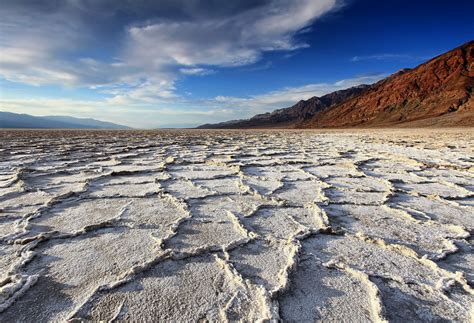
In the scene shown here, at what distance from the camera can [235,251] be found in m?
1.60

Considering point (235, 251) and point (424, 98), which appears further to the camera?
point (424, 98)

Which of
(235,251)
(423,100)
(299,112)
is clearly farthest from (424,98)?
(299,112)

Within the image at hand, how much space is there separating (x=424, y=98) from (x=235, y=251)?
5066cm

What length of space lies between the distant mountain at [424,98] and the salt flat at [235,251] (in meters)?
33.5

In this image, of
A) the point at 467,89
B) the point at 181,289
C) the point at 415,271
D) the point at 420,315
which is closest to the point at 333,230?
the point at 415,271

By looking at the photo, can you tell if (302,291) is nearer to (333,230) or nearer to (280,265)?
(280,265)

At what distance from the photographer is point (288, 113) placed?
350 ft

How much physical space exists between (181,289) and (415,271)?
1.13 metres

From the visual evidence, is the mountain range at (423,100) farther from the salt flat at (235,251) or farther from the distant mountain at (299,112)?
the distant mountain at (299,112)

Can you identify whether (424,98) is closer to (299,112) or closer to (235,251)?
(235,251)

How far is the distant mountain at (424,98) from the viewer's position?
3566cm

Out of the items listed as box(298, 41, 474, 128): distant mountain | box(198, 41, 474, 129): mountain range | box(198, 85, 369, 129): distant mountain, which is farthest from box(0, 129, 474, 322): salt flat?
box(198, 85, 369, 129): distant mountain

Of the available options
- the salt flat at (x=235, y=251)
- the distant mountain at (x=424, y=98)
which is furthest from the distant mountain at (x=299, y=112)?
the salt flat at (x=235, y=251)

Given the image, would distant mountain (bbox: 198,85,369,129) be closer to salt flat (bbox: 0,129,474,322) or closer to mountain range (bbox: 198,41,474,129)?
mountain range (bbox: 198,41,474,129)
